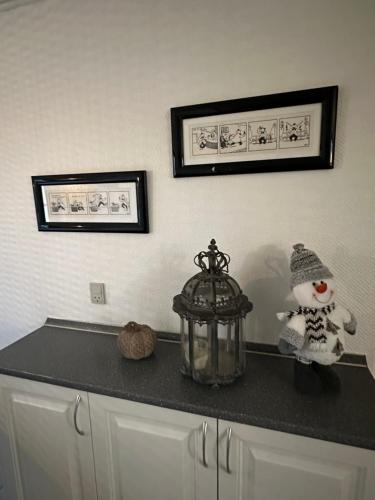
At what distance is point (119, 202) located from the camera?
138 centimetres

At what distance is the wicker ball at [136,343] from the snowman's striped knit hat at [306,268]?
60 cm

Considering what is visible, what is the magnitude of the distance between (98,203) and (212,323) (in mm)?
783

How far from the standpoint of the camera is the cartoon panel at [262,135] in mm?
1138

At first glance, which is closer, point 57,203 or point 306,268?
point 306,268

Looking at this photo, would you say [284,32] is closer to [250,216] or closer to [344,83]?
[344,83]

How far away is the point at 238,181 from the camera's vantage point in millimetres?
1212

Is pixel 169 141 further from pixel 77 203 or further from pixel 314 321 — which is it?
pixel 314 321

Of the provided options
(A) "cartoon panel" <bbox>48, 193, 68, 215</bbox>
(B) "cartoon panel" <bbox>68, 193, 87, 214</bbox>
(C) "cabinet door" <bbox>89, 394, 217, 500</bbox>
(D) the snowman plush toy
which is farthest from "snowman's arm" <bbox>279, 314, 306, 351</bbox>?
(A) "cartoon panel" <bbox>48, 193, 68, 215</bbox>

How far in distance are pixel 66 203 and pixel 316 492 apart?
1.45 metres

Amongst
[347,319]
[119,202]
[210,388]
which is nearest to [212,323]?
[210,388]

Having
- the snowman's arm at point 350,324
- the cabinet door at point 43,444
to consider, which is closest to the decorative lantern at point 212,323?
the snowman's arm at point 350,324

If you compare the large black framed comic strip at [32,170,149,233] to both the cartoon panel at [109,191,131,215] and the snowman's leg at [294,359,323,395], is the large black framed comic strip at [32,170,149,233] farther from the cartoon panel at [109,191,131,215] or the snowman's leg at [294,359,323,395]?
the snowman's leg at [294,359,323,395]

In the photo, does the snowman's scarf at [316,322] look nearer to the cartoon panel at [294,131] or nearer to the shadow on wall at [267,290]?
the shadow on wall at [267,290]

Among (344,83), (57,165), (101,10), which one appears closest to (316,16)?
(344,83)
